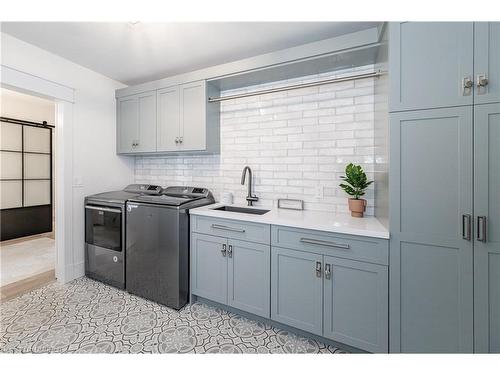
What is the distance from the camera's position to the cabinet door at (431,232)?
130 centimetres

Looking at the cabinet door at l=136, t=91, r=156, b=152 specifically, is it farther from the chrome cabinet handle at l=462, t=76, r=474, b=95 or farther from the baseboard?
the chrome cabinet handle at l=462, t=76, r=474, b=95

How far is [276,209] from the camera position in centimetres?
236

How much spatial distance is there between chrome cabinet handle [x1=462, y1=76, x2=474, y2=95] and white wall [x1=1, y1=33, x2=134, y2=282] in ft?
11.5

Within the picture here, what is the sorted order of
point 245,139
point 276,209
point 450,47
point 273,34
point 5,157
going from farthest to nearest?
1. point 5,157
2. point 245,139
3. point 276,209
4. point 273,34
5. point 450,47

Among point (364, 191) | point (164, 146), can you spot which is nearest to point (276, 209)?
point (364, 191)

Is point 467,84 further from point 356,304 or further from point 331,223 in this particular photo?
point 356,304

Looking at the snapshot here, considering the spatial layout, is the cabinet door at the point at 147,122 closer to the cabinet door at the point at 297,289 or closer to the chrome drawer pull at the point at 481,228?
the cabinet door at the point at 297,289

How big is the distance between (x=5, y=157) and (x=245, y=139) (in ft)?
14.7

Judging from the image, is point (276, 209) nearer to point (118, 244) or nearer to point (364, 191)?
point (364, 191)

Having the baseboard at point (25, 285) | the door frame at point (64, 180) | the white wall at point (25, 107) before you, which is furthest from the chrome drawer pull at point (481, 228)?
the white wall at point (25, 107)

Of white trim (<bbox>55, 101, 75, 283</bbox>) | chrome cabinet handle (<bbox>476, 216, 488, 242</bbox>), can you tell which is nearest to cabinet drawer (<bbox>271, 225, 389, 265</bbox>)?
chrome cabinet handle (<bbox>476, 216, 488, 242</bbox>)

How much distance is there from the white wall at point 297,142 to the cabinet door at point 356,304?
72cm

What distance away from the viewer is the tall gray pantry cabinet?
4.11ft

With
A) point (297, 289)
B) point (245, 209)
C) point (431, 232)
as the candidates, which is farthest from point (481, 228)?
point (245, 209)
